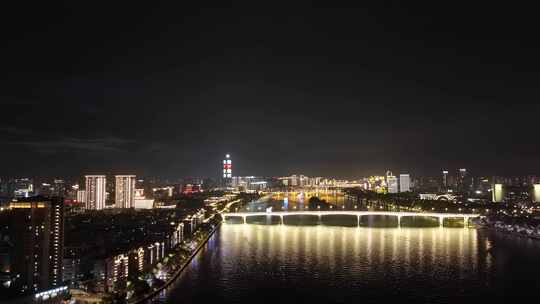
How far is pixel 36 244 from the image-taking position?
695 centimetres

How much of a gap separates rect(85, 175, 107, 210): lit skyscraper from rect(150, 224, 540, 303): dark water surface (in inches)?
452

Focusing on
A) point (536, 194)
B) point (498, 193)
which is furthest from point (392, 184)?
point (536, 194)

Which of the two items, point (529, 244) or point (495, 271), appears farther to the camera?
point (529, 244)

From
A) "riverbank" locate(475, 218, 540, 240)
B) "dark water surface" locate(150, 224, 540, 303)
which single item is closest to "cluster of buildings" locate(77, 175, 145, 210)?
"dark water surface" locate(150, 224, 540, 303)

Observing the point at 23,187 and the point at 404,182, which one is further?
the point at 404,182

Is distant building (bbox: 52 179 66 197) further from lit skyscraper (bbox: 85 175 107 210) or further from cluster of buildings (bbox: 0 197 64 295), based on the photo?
cluster of buildings (bbox: 0 197 64 295)

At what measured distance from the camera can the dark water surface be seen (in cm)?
742

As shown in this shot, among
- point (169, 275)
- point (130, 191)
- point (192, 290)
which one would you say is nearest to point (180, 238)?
point (169, 275)

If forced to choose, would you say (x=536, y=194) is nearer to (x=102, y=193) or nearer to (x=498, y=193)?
(x=498, y=193)

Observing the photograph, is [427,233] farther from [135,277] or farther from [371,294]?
[135,277]

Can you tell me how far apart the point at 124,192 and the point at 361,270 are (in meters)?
17.7

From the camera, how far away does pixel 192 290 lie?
7.64 meters

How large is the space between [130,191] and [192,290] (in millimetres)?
17995

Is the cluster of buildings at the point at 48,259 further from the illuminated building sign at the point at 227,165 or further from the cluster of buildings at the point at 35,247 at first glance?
the illuminated building sign at the point at 227,165
